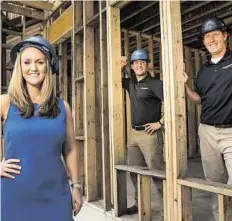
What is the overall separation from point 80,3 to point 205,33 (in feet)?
8.64

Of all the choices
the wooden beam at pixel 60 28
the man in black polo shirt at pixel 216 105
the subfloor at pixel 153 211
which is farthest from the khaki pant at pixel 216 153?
the wooden beam at pixel 60 28

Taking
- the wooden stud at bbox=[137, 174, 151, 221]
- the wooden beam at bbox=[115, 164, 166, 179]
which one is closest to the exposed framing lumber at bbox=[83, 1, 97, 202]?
the wooden beam at bbox=[115, 164, 166, 179]

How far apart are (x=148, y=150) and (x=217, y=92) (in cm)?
110

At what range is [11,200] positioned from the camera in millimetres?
1367

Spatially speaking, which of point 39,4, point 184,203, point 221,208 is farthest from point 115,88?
point 39,4

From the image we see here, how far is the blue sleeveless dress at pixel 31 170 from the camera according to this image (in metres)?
1.37

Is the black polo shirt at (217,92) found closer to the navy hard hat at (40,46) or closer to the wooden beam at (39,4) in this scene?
the navy hard hat at (40,46)

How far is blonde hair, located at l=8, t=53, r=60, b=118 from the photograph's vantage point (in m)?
1.42

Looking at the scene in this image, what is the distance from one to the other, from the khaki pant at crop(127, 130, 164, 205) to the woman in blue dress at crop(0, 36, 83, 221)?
169 cm

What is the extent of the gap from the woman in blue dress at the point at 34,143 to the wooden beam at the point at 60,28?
3.56m

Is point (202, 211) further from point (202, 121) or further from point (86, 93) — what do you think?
point (86, 93)

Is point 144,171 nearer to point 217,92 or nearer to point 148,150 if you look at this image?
point 148,150

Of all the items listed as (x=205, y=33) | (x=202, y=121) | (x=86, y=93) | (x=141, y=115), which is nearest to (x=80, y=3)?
(x=86, y=93)

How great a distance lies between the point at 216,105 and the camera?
A: 89.0 inches
